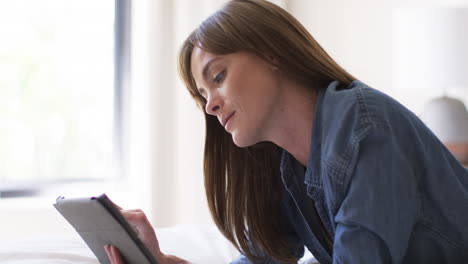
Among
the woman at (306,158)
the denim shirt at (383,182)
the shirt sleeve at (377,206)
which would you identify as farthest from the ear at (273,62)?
the shirt sleeve at (377,206)

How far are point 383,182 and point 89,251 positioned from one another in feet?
2.35

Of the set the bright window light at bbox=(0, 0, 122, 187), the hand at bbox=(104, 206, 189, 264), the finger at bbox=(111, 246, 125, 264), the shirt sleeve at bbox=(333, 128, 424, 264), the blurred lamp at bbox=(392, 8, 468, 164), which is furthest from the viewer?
the bright window light at bbox=(0, 0, 122, 187)

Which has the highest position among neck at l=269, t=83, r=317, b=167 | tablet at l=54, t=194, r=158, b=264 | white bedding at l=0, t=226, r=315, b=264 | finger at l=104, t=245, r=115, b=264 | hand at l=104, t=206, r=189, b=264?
neck at l=269, t=83, r=317, b=167

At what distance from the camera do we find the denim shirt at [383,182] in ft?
2.41

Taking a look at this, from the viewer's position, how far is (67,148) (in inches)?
106

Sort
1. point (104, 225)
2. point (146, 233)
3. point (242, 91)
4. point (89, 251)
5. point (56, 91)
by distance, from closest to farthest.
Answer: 1. point (104, 225)
2. point (242, 91)
3. point (146, 233)
4. point (89, 251)
5. point (56, 91)

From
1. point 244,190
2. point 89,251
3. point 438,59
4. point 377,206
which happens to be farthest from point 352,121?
point 438,59

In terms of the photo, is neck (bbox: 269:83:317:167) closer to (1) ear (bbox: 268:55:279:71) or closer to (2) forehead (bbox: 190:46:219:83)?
(1) ear (bbox: 268:55:279:71)

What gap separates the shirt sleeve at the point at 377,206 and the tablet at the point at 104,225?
304 mm

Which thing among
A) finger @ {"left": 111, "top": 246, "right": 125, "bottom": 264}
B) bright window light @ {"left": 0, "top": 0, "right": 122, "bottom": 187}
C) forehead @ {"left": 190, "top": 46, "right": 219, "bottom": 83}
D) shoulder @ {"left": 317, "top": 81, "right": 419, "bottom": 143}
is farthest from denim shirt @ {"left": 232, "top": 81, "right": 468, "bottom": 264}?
bright window light @ {"left": 0, "top": 0, "right": 122, "bottom": 187}

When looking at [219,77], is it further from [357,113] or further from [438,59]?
[438,59]

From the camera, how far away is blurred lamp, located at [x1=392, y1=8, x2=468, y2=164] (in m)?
1.87

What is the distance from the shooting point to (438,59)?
1.97 meters

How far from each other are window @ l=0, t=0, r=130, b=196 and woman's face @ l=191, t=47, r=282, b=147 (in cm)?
180
